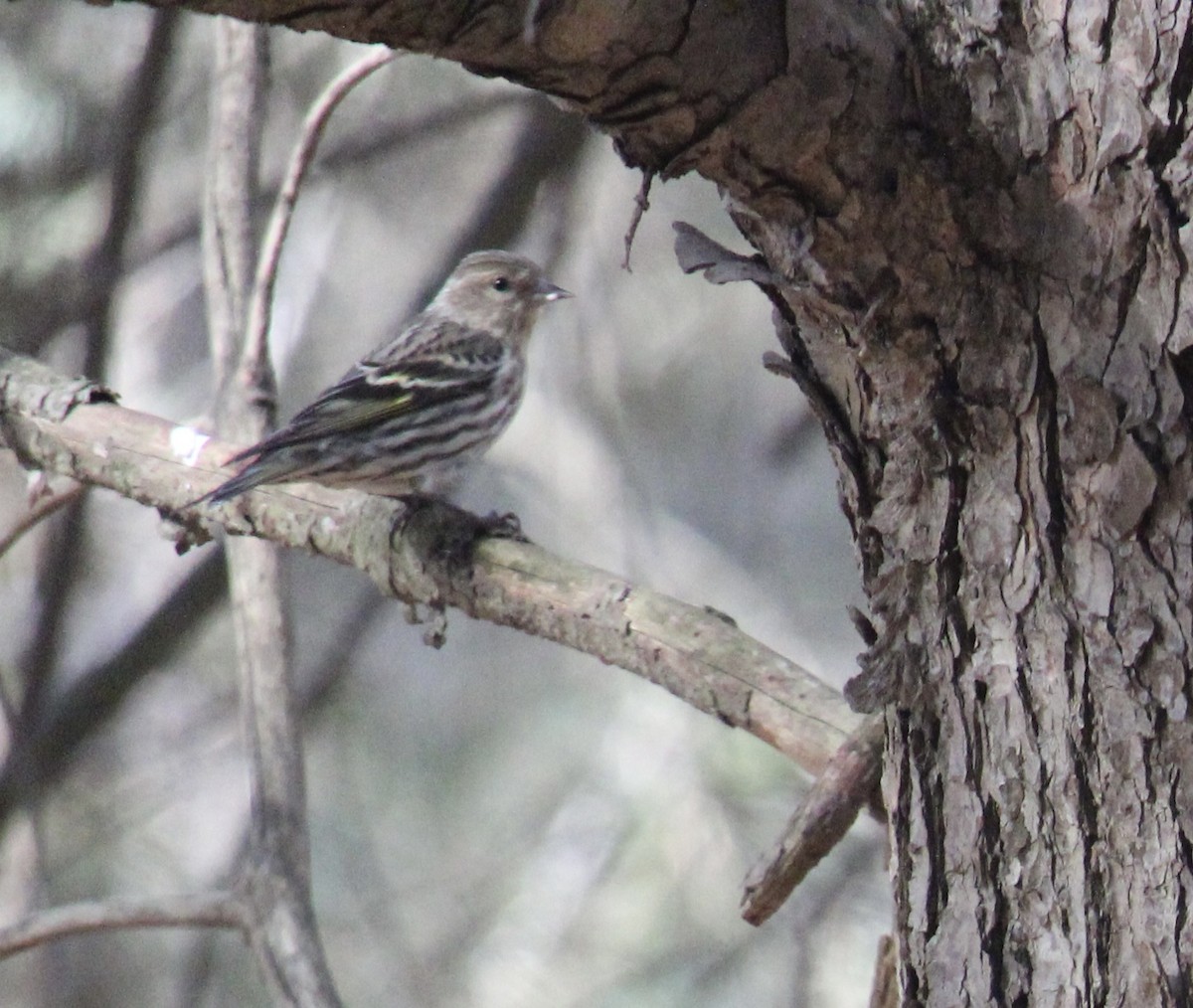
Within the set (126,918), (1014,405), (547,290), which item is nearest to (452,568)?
(126,918)

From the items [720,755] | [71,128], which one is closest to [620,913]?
[720,755]

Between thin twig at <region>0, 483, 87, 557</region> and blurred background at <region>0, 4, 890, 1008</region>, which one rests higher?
blurred background at <region>0, 4, 890, 1008</region>

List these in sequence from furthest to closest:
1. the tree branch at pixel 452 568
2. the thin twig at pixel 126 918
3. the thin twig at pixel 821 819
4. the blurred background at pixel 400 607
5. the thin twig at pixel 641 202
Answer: the blurred background at pixel 400 607 → the thin twig at pixel 126 918 → the tree branch at pixel 452 568 → the thin twig at pixel 821 819 → the thin twig at pixel 641 202

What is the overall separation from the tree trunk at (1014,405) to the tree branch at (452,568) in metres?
0.64

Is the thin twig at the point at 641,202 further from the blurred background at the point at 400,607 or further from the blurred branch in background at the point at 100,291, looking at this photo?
the blurred branch in background at the point at 100,291

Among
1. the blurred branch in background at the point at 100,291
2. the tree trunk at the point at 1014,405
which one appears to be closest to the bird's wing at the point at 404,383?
the blurred branch in background at the point at 100,291

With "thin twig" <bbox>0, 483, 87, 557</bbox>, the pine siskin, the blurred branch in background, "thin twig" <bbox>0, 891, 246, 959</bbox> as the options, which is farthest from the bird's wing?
Answer: "thin twig" <bbox>0, 891, 246, 959</bbox>

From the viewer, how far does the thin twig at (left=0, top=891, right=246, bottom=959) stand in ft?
9.55

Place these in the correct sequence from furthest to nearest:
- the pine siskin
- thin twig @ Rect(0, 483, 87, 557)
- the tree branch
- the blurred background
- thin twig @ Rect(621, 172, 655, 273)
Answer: the blurred background
the pine siskin
thin twig @ Rect(0, 483, 87, 557)
the tree branch
thin twig @ Rect(621, 172, 655, 273)

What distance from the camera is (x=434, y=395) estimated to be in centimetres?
521

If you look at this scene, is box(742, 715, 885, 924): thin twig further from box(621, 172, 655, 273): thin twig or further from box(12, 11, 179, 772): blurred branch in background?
box(12, 11, 179, 772): blurred branch in background

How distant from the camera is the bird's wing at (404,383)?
15.4ft

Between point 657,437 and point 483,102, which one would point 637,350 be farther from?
point 483,102

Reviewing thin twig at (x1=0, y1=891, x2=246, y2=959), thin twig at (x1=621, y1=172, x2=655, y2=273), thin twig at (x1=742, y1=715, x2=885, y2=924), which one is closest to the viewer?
thin twig at (x1=621, y1=172, x2=655, y2=273)
